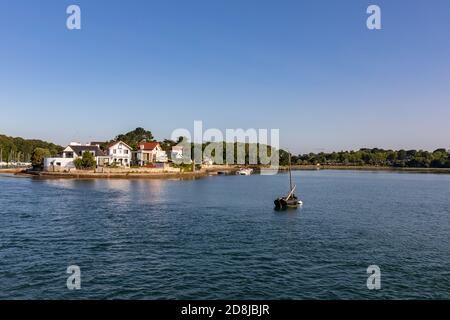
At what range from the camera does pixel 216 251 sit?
29.5 metres

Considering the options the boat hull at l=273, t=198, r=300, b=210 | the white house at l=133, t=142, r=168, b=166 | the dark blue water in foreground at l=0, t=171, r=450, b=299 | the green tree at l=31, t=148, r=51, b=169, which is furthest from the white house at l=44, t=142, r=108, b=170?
the boat hull at l=273, t=198, r=300, b=210

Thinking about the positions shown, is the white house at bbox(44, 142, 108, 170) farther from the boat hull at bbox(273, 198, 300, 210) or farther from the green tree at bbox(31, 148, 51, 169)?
the boat hull at bbox(273, 198, 300, 210)

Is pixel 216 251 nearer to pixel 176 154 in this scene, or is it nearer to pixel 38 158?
pixel 38 158

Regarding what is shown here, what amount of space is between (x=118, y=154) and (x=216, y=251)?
322 ft

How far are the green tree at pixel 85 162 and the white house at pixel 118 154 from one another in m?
10.6

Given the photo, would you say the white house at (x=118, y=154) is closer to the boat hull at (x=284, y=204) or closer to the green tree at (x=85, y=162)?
the green tree at (x=85, y=162)

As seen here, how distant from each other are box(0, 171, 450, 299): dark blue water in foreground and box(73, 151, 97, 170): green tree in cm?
5544

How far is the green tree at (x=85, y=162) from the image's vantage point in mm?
108500

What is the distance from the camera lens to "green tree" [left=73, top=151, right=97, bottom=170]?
108500 millimetres

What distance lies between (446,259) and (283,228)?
15260 millimetres

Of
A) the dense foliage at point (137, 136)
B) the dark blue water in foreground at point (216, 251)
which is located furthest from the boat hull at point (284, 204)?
the dense foliage at point (137, 136)

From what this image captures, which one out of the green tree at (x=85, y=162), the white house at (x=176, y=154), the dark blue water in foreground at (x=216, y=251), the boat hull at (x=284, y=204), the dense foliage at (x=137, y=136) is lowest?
the dark blue water in foreground at (x=216, y=251)

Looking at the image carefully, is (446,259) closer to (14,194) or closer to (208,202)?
(208,202)
